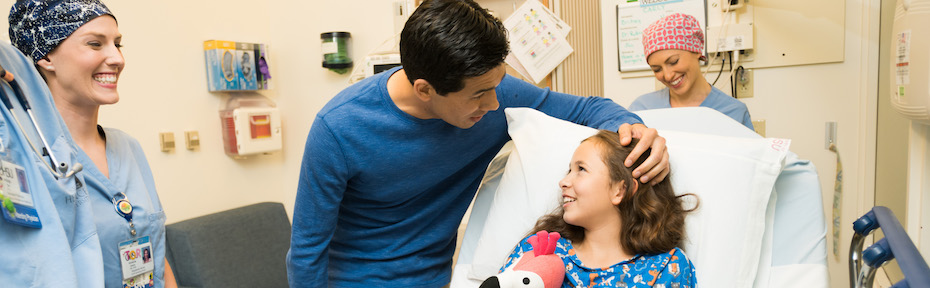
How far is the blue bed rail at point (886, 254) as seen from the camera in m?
0.89

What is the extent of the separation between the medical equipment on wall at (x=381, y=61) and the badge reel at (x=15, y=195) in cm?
200

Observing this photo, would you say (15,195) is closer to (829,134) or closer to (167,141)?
(167,141)

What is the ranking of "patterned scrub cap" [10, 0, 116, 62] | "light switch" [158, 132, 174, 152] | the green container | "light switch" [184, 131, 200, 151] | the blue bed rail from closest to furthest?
the blue bed rail → "patterned scrub cap" [10, 0, 116, 62] → "light switch" [158, 132, 174, 152] → "light switch" [184, 131, 200, 151] → the green container

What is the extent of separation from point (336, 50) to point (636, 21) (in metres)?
1.61

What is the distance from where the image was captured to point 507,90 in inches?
59.2

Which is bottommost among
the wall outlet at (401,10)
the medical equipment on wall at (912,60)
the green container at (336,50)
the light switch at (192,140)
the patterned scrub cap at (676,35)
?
the light switch at (192,140)

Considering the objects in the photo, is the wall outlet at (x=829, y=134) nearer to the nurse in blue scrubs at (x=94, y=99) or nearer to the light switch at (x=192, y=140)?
the nurse in blue scrubs at (x=94, y=99)

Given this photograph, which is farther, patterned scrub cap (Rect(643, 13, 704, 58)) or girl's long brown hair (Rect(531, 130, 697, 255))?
patterned scrub cap (Rect(643, 13, 704, 58))

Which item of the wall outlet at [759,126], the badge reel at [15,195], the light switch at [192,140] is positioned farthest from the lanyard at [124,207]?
the wall outlet at [759,126]

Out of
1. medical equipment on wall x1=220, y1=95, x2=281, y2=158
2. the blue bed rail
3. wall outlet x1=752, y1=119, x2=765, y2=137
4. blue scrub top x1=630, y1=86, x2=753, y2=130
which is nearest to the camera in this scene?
the blue bed rail

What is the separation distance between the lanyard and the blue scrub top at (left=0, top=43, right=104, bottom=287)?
0.45 feet

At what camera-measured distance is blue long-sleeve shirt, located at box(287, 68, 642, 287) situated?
1.32 metres

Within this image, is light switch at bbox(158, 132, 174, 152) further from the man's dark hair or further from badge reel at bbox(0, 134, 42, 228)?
the man's dark hair

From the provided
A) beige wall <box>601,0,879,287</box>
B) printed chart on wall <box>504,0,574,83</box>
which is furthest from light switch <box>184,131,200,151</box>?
beige wall <box>601,0,879,287</box>
